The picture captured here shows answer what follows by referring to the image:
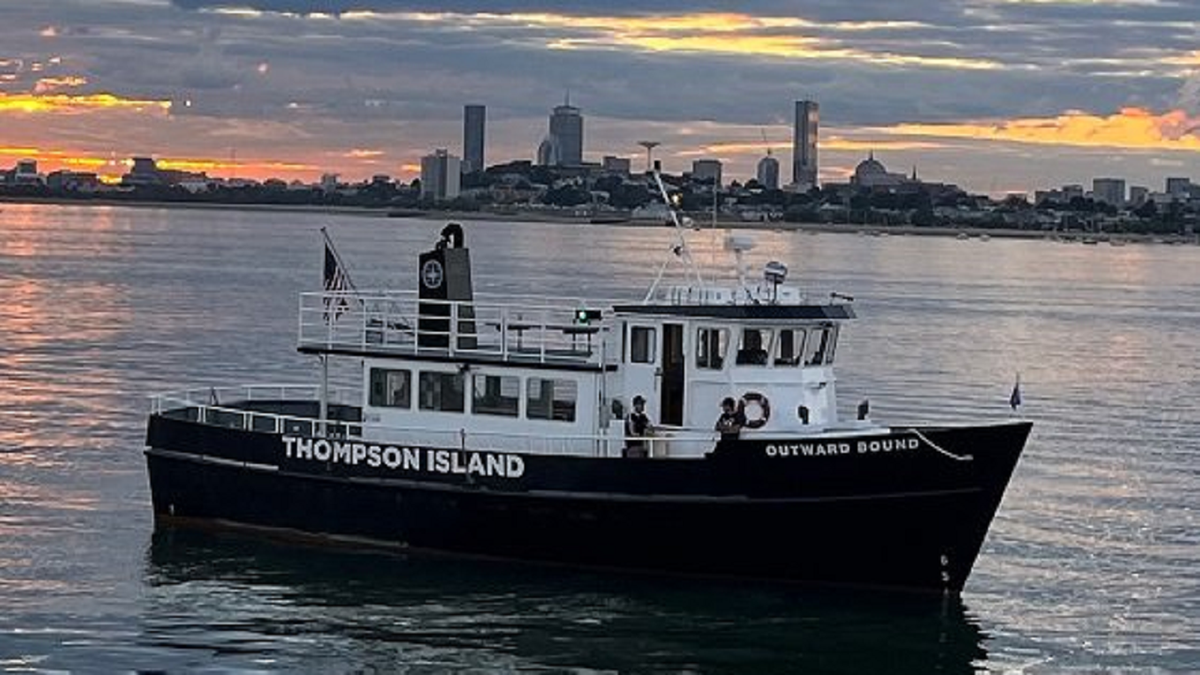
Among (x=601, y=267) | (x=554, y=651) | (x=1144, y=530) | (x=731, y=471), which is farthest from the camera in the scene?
(x=601, y=267)

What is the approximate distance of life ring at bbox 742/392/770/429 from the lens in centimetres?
2756

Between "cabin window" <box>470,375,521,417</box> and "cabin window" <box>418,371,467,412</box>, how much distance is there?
206 millimetres

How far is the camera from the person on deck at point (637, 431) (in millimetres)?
27422

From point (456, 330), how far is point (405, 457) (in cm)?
195

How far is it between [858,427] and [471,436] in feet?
16.6

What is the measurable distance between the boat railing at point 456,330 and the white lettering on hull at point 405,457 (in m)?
1.40

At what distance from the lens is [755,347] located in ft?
90.9

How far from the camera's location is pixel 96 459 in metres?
37.4

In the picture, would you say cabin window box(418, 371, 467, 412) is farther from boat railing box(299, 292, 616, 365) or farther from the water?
the water

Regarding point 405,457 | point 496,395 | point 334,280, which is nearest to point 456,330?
point 496,395

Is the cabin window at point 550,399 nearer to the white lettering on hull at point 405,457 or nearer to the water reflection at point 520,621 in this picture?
the white lettering on hull at point 405,457

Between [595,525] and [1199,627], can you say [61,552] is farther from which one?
[1199,627]

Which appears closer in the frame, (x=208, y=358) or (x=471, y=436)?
(x=471, y=436)

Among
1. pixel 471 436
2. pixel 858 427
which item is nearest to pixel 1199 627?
pixel 858 427
